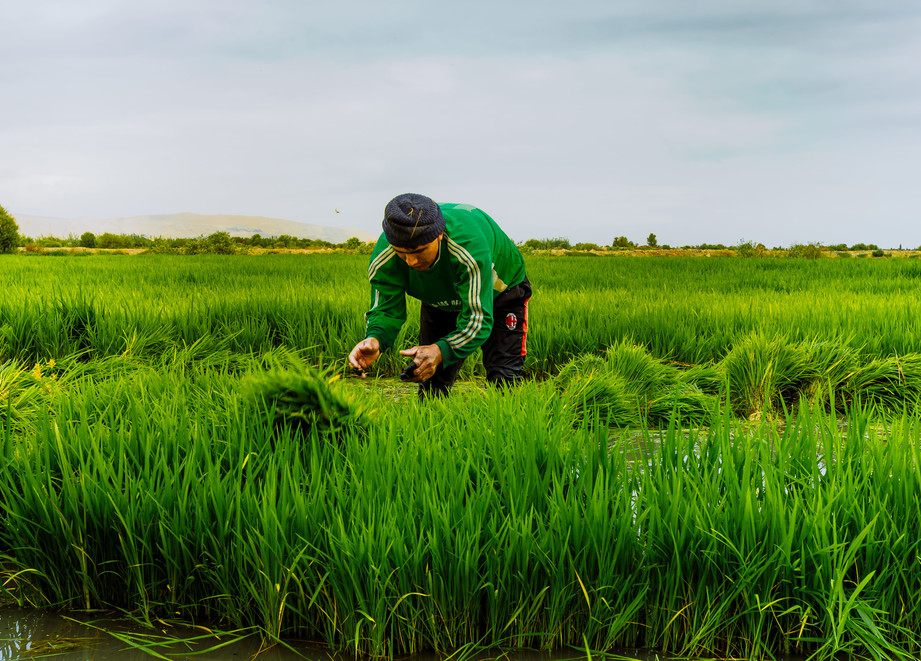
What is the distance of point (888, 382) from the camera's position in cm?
352

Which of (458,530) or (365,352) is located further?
(365,352)

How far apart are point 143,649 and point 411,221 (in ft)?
4.91

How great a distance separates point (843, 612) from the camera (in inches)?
53.6

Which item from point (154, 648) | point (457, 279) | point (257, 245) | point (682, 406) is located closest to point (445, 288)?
point (457, 279)

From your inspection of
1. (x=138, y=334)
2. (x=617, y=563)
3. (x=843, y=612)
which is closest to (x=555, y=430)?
(x=617, y=563)

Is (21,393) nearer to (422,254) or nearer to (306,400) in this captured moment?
(306,400)

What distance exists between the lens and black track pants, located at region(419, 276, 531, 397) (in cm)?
300

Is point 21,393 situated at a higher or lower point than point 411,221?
lower

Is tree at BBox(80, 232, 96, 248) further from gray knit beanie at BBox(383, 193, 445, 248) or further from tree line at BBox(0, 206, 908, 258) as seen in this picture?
gray knit beanie at BBox(383, 193, 445, 248)

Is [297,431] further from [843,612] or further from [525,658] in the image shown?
[843,612]

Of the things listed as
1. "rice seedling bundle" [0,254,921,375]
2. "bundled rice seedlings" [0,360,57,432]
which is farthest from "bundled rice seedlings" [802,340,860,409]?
"bundled rice seedlings" [0,360,57,432]

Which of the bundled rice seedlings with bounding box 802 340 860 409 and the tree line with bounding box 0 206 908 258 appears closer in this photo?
the bundled rice seedlings with bounding box 802 340 860 409

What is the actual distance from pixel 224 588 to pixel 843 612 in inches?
56.0

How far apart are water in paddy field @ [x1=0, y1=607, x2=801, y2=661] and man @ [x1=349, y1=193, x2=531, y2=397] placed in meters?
1.04
